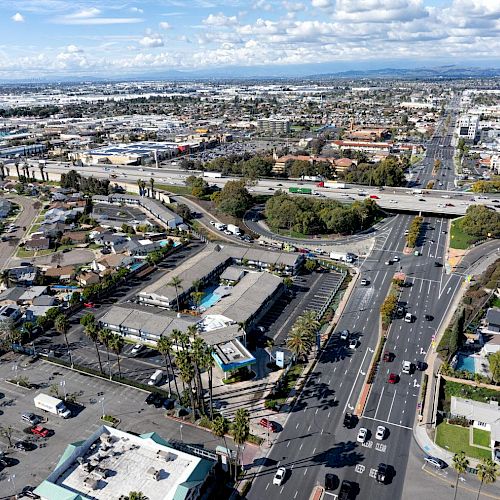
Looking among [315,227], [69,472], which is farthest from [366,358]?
[315,227]

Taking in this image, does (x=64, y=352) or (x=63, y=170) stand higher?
(x=63, y=170)

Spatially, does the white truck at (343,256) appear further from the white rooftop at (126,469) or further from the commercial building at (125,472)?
the white rooftop at (126,469)

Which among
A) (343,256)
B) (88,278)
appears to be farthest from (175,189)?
(343,256)

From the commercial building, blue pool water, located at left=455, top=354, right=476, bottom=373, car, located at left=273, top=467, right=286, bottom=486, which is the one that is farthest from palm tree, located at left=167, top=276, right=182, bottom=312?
blue pool water, located at left=455, top=354, right=476, bottom=373

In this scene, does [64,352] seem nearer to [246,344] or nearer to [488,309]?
[246,344]

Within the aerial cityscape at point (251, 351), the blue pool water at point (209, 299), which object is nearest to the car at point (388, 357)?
the aerial cityscape at point (251, 351)
